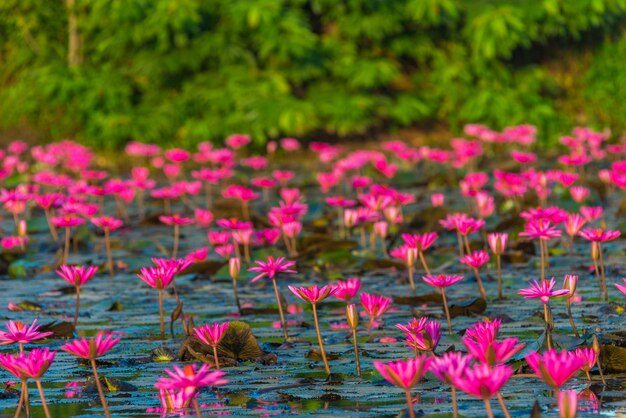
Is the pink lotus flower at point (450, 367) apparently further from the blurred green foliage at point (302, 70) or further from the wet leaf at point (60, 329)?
the blurred green foliage at point (302, 70)

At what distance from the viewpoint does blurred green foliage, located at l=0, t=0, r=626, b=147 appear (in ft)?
50.6

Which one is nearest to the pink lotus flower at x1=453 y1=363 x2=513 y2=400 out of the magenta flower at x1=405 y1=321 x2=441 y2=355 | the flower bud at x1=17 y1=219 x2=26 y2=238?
the magenta flower at x1=405 y1=321 x2=441 y2=355

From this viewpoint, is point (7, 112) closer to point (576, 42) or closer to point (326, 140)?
point (326, 140)

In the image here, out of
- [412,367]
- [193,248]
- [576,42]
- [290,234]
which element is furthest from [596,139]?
[412,367]

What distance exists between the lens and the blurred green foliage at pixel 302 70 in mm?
15438

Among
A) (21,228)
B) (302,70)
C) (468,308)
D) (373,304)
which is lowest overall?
(373,304)

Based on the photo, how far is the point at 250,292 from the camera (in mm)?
6199

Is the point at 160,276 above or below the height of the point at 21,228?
below

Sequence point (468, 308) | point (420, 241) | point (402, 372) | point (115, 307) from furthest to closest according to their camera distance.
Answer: point (115, 307)
point (420, 241)
point (468, 308)
point (402, 372)

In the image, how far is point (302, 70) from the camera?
15.9 m

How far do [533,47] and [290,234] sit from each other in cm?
1217

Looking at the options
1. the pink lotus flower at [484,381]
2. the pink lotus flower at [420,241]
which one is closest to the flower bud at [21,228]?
the pink lotus flower at [420,241]

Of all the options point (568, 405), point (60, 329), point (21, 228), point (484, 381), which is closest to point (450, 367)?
point (484, 381)

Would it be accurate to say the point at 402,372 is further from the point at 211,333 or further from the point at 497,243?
the point at 497,243
